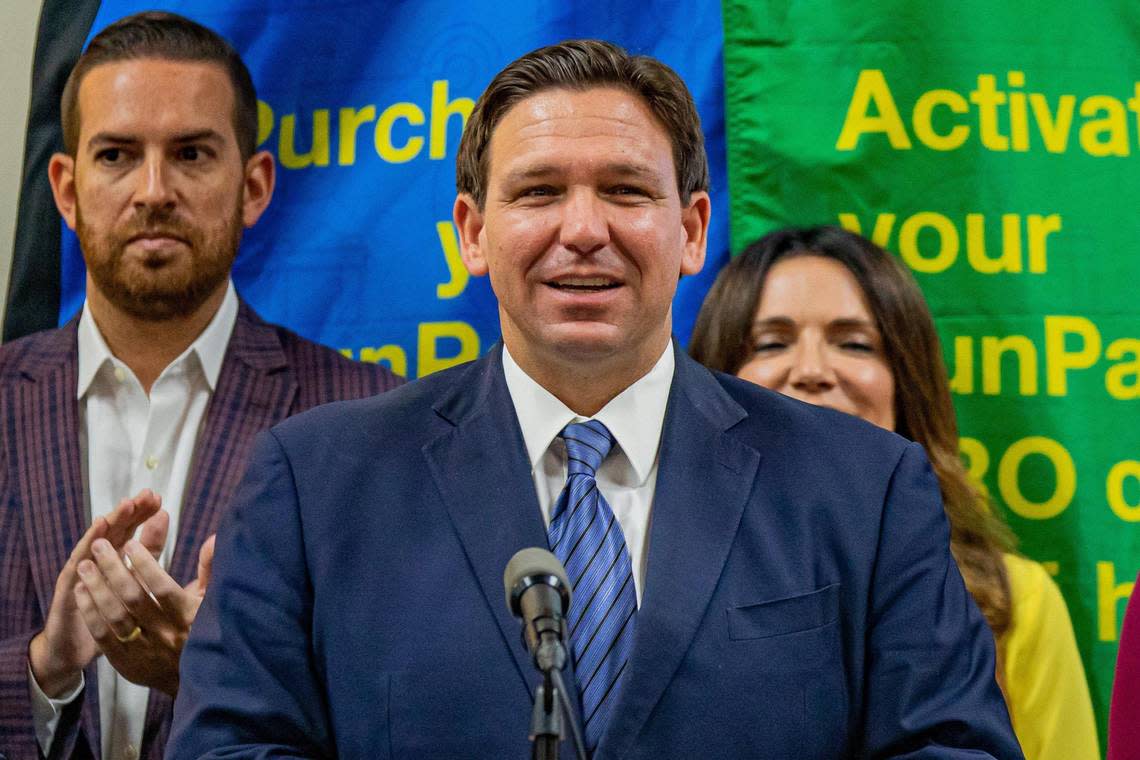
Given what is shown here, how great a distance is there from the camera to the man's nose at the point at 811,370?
265 cm

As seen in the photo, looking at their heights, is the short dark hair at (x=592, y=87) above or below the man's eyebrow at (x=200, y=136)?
below

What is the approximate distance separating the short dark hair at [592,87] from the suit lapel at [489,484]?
292mm

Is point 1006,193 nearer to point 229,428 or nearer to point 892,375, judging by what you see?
point 892,375

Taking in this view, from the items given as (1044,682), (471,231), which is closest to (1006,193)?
(1044,682)

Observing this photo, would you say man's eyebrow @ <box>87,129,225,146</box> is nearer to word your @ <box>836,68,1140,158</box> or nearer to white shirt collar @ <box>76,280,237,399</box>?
white shirt collar @ <box>76,280,237,399</box>

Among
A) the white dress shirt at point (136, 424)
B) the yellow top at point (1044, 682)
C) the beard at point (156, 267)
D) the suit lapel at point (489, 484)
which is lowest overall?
the yellow top at point (1044, 682)

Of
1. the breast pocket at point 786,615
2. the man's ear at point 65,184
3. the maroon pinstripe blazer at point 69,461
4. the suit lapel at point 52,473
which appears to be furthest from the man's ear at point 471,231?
the man's ear at point 65,184

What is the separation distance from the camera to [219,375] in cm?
268

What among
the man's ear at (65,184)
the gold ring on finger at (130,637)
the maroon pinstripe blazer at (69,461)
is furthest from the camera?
the man's ear at (65,184)

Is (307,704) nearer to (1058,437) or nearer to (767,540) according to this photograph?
(767,540)

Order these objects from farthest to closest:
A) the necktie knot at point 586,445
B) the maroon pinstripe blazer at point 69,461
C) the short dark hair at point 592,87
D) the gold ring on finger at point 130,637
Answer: the maroon pinstripe blazer at point 69,461 < the gold ring on finger at point 130,637 < the short dark hair at point 592,87 < the necktie knot at point 586,445

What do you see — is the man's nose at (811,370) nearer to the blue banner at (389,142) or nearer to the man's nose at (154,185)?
the blue banner at (389,142)

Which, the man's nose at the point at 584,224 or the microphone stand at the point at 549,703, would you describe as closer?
the microphone stand at the point at 549,703

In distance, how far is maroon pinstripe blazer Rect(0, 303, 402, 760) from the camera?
240 cm
